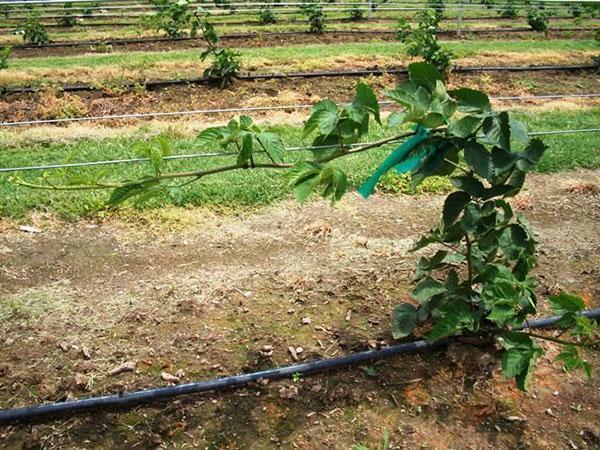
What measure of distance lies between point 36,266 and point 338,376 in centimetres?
220

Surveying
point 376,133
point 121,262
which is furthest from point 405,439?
point 376,133

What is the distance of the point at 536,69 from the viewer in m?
9.10

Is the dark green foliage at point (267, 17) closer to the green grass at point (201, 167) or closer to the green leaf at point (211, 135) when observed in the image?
the green grass at point (201, 167)

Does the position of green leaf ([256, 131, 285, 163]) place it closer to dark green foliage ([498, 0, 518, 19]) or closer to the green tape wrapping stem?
the green tape wrapping stem

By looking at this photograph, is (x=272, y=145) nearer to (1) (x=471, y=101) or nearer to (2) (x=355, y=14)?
(1) (x=471, y=101)

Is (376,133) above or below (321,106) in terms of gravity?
below

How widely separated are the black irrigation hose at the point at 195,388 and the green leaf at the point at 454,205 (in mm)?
582

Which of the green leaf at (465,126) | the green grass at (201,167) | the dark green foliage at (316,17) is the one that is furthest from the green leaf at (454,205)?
the dark green foliage at (316,17)

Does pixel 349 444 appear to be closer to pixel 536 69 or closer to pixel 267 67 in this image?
pixel 267 67

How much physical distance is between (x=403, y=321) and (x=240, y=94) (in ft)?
18.3

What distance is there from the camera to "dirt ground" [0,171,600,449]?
2551 millimetres

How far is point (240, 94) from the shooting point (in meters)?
7.88

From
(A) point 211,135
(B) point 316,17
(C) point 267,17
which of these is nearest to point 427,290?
(A) point 211,135

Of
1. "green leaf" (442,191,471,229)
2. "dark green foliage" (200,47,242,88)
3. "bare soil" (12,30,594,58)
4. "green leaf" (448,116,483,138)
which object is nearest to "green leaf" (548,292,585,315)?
"green leaf" (442,191,471,229)
